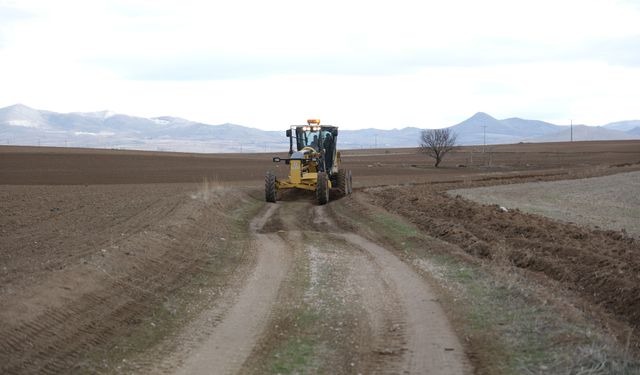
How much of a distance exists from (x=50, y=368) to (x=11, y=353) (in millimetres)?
495

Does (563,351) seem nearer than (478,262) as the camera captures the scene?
Yes

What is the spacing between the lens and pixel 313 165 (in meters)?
31.6

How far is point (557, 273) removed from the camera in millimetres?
13969

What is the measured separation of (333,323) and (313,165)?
2187 cm

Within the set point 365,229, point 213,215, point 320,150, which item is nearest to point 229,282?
point 365,229

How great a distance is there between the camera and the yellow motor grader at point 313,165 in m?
A: 30.0

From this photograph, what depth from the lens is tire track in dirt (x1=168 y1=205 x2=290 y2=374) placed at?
8.03 metres

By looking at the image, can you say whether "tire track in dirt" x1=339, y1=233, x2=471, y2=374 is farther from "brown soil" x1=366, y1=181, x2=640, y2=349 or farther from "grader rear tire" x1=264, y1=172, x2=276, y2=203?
"grader rear tire" x1=264, y1=172, x2=276, y2=203

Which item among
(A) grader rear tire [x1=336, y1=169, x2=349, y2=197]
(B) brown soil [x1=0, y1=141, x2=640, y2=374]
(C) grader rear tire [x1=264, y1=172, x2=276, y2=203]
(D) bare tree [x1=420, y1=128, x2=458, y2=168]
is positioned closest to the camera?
(B) brown soil [x1=0, y1=141, x2=640, y2=374]

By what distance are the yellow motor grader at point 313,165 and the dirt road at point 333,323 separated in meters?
13.5

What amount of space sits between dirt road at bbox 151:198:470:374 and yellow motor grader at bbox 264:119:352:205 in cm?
1353

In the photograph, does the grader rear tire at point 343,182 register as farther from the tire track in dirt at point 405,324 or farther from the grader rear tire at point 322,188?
the tire track in dirt at point 405,324

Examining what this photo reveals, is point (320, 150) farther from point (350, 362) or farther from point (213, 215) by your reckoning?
point (350, 362)

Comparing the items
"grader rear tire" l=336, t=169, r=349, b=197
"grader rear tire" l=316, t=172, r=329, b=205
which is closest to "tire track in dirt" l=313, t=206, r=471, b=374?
"grader rear tire" l=316, t=172, r=329, b=205
